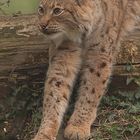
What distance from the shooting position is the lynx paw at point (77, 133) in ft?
16.8

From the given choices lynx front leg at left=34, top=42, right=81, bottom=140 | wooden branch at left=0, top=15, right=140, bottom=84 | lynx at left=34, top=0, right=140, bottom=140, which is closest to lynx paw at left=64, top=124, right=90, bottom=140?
lynx at left=34, top=0, right=140, bottom=140

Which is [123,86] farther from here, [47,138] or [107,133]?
[47,138]

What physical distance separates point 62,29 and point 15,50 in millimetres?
799

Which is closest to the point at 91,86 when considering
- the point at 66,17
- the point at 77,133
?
the point at 77,133

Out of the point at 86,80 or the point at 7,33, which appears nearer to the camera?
the point at 86,80

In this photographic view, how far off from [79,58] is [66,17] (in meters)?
0.52

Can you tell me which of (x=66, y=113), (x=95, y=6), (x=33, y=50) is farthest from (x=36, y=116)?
(x=95, y=6)

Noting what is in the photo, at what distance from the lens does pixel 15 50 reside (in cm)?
573

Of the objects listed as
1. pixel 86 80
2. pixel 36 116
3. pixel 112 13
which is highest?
pixel 112 13

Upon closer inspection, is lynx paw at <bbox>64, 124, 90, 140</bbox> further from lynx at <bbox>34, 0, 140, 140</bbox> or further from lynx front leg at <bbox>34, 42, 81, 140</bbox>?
lynx front leg at <bbox>34, 42, 81, 140</bbox>

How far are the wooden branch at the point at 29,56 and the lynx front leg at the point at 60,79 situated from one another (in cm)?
31

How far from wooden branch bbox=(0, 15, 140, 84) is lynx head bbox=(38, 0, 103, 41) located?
A: 575 mm

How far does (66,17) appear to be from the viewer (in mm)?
5074

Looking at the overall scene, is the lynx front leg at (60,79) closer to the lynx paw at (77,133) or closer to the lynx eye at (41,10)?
the lynx paw at (77,133)
